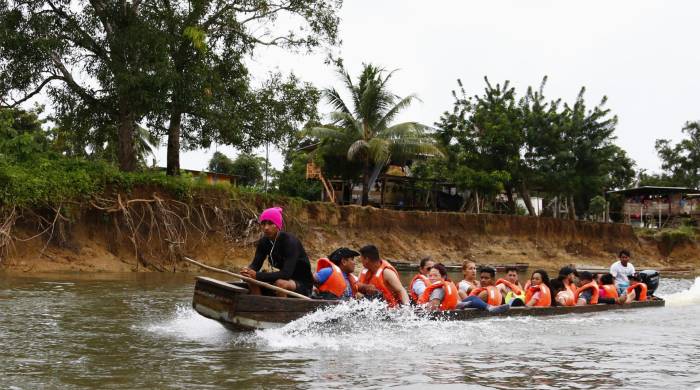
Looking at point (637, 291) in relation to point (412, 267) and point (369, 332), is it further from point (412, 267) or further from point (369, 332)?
point (412, 267)

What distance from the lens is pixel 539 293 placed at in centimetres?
1341

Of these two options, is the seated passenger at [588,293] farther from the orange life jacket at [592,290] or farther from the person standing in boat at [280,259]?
the person standing in boat at [280,259]

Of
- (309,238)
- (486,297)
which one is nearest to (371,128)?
(309,238)

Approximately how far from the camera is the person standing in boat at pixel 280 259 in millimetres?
9422

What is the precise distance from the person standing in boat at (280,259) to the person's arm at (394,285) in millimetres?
1200

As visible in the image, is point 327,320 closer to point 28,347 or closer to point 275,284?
point 275,284

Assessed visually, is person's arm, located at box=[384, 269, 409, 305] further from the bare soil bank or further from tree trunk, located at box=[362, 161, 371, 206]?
tree trunk, located at box=[362, 161, 371, 206]

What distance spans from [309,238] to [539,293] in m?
14.9

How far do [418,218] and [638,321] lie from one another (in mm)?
19076

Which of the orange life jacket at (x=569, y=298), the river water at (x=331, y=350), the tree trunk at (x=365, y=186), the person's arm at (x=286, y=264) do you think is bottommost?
the river water at (x=331, y=350)

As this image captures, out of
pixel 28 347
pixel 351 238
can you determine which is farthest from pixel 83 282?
pixel 351 238

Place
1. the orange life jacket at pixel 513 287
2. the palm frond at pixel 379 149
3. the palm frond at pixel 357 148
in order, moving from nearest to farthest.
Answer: the orange life jacket at pixel 513 287, the palm frond at pixel 379 149, the palm frond at pixel 357 148

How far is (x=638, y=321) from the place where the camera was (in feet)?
45.9

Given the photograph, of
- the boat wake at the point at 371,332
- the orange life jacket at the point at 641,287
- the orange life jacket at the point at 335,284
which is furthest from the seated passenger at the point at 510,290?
the orange life jacket at the point at 335,284
